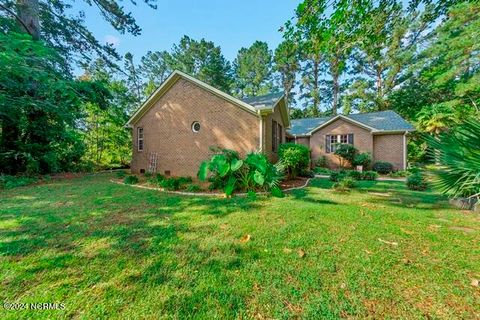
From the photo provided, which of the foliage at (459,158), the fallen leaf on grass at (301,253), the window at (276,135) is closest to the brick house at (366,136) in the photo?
the window at (276,135)

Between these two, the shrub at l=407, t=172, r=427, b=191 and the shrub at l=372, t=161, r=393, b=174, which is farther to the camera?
the shrub at l=372, t=161, r=393, b=174

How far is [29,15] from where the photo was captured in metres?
10.0

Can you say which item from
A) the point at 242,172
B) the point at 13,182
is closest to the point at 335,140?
the point at 242,172

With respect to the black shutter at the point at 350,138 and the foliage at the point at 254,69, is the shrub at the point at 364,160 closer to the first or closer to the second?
the black shutter at the point at 350,138

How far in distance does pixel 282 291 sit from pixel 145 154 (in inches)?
466

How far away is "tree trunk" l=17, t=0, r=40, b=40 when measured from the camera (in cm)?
978

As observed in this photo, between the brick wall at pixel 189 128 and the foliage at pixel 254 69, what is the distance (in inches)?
806

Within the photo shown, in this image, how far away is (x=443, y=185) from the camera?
4594 mm

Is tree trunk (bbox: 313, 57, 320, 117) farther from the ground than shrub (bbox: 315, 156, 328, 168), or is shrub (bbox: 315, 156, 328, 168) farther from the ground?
tree trunk (bbox: 313, 57, 320, 117)

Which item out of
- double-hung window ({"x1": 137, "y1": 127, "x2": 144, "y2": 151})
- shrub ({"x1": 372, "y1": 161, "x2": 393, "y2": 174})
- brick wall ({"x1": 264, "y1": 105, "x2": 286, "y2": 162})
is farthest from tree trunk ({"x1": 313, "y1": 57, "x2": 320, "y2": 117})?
double-hung window ({"x1": 137, "y1": 127, "x2": 144, "y2": 151})

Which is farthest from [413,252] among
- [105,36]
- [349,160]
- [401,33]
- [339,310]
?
[401,33]

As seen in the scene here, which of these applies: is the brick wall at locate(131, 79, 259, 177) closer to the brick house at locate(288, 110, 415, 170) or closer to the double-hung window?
the double-hung window

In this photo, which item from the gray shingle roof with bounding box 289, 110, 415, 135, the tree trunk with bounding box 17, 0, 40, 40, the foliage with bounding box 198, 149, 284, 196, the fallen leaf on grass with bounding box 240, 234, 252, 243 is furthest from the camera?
the gray shingle roof with bounding box 289, 110, 415, 135

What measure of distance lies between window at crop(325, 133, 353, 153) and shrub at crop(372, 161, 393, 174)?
2.54 metres
